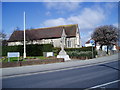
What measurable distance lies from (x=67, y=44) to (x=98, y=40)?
11477 millimetres

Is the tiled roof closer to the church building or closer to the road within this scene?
the church building

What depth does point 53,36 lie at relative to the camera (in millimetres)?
52875

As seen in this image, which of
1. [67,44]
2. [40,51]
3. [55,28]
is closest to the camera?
[40,51]

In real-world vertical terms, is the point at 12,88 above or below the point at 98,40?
below

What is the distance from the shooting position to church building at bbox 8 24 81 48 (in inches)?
2030

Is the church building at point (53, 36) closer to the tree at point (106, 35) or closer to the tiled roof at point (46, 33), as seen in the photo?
the tiled roof at point (46, 33)

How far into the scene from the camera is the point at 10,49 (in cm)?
4272

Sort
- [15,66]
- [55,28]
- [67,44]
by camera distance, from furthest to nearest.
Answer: [55,28] → [67,44] → [15,66]

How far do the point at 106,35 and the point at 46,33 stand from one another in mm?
21969

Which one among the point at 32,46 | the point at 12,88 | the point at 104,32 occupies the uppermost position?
the point at 104,32

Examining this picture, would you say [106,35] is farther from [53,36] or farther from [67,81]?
[67,81]

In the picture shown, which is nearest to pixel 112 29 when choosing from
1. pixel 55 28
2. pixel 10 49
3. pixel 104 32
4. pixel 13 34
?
pixel 104 32

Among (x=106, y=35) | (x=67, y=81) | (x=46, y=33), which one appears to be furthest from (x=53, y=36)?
(x=67, y=81)

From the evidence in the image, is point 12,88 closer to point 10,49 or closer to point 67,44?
point 10,49
